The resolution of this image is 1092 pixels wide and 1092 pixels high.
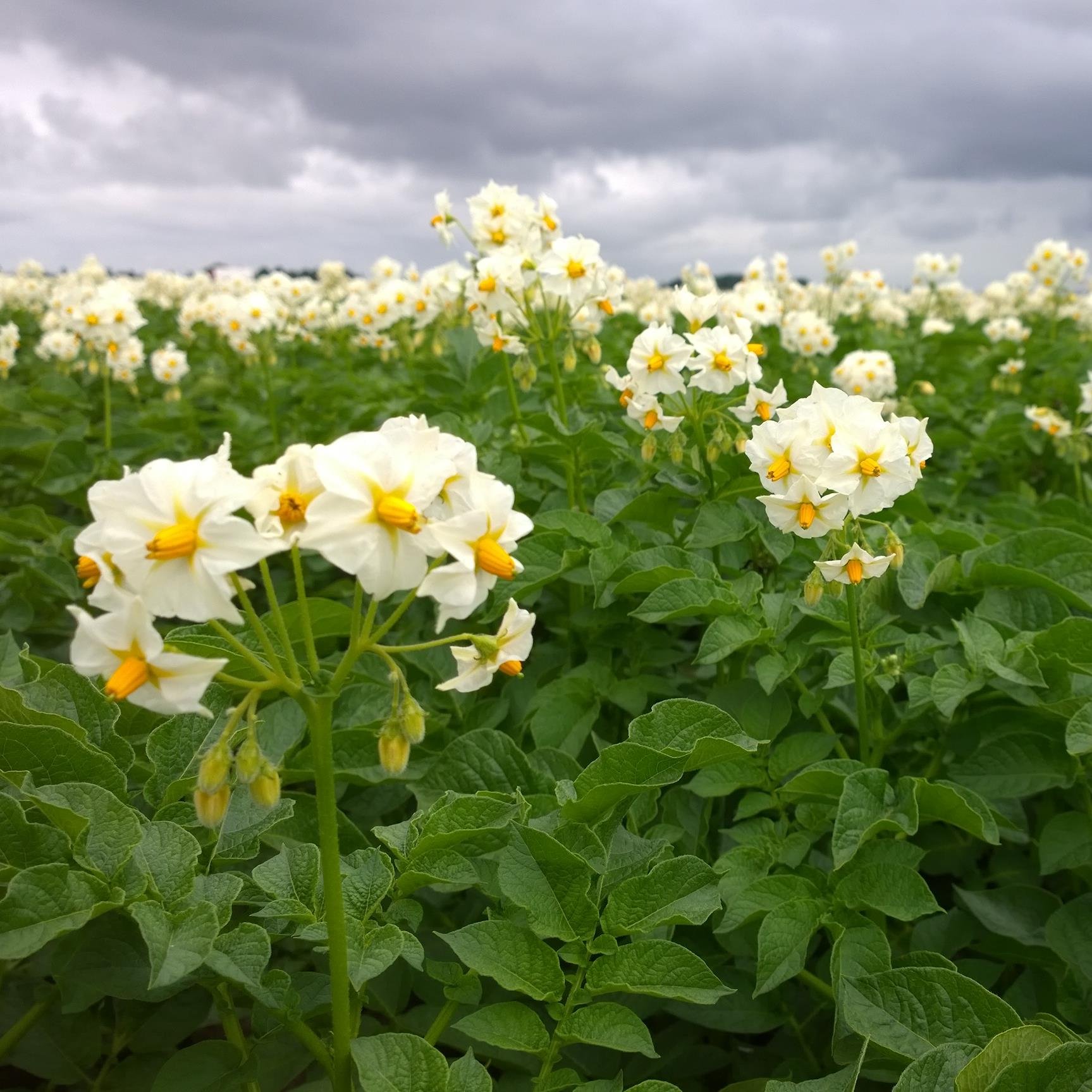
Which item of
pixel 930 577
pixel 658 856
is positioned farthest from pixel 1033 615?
pixel 658 856

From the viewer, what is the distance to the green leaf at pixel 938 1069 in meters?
1.26

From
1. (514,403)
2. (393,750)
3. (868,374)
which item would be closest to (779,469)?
(393,750)

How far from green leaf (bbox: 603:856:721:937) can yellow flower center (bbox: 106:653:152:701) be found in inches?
33.1

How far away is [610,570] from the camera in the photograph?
234 centimetres

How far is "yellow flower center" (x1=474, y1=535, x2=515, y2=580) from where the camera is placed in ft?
4.00

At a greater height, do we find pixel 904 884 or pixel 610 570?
pixel 610 570

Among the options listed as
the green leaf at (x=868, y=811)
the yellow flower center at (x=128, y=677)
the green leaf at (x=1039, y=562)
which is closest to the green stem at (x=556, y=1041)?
the green leaf at (x=868, y=811)

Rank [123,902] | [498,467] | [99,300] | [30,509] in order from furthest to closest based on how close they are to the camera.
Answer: [99,300] < [30,509] < [498,467] < [123,902]

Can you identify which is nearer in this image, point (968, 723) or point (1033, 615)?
point (968, 723)

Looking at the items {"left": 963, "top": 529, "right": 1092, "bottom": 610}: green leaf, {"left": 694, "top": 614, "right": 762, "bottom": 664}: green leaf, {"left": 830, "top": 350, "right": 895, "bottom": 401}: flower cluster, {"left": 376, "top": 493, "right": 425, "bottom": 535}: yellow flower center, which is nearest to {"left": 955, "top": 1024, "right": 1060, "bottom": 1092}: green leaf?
{"left": 694, "top": 614, "right": 762, "bottom": 664}: green leaf

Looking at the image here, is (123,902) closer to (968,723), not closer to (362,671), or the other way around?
(362,671)

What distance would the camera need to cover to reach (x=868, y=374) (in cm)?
456

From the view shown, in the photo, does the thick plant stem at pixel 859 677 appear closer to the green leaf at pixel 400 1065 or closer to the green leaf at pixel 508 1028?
the green leaf at pixel 508 1028

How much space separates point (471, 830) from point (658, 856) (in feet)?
1.55
